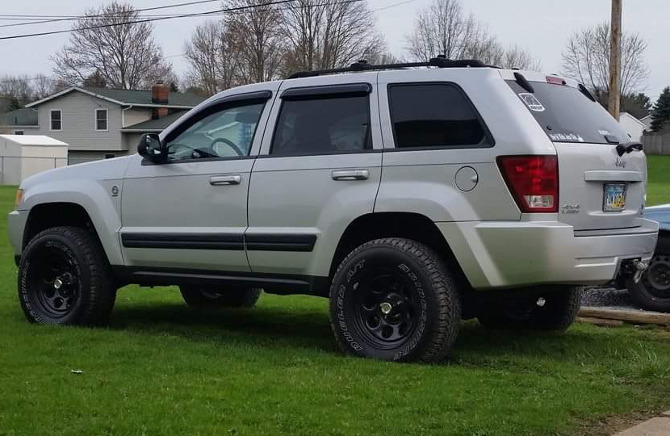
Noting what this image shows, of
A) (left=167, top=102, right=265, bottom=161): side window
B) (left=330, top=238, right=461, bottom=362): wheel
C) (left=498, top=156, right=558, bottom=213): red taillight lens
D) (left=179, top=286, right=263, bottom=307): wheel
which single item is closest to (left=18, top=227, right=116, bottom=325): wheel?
(left=167, top=102, right=265, bottom=161): side window

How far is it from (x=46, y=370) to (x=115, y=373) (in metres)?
0.44

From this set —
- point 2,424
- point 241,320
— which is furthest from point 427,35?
point 2,424

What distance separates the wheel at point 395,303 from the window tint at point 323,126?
75cm

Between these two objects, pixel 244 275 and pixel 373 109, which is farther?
pixel 244 275

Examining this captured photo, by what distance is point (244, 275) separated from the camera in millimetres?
6945

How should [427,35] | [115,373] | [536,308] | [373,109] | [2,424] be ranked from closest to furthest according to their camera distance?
[2,424]
[115,373]
[373,109]
[536,308]
[427,35]

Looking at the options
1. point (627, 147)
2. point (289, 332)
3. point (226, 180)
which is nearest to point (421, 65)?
point (627, 147)

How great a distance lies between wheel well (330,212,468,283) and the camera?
6.22m

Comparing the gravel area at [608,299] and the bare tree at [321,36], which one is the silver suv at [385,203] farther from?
the bare tree at [321,36]

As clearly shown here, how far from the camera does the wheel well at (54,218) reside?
793cm

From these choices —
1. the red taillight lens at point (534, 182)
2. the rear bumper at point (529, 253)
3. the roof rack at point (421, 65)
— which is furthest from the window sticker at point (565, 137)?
the roof rack at point (421, 65)

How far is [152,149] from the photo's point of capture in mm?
7270

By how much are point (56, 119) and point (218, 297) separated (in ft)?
177

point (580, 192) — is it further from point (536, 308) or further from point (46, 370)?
point (46, 370)
